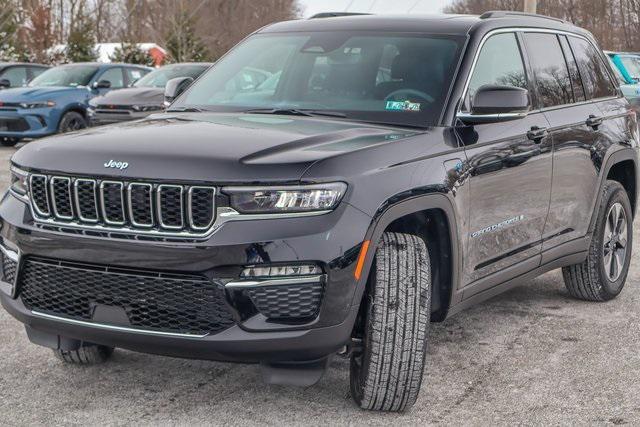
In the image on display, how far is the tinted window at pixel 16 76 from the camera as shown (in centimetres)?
2006

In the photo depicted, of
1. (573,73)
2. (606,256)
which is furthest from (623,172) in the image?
(573,73)

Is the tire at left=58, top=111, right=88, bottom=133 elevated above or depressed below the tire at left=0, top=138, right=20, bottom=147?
above

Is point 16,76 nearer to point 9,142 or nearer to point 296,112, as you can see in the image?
point 9,142

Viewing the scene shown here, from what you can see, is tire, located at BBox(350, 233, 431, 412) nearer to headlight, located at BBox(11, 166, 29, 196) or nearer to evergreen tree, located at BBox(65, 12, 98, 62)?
headlight, located at BBox(11, 166, 29, 196)

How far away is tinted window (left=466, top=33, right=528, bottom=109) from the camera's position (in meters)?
Answer: 5.16

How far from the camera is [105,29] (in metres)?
66.8

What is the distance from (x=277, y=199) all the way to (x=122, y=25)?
217 feet

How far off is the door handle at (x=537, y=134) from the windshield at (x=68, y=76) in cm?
1348

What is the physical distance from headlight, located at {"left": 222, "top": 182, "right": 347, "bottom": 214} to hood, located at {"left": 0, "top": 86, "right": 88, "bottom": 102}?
13601 mm

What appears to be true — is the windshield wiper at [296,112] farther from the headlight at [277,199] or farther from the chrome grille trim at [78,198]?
the chrome grille trim at [78,198]

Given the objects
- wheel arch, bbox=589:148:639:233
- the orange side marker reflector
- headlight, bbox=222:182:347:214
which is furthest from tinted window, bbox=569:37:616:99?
headlight, bbox=222:182:347:214

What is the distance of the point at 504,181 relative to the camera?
5.00m

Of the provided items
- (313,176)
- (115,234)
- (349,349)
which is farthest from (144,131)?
(349,349)

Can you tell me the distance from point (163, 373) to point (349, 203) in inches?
60.0
